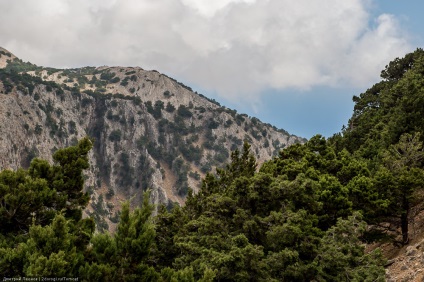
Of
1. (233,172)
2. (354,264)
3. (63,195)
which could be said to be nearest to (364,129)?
(233,172)

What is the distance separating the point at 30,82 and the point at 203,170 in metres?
81.9

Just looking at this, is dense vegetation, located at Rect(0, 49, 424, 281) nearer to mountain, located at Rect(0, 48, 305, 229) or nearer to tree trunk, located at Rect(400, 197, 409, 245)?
tree trunk, located at Rect(400, 197, 409, 245)

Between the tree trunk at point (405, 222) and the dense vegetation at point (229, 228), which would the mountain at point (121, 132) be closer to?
the dense vegetation at point (229, 228)

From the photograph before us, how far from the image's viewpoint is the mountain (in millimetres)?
Answer: 125000

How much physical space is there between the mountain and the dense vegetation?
99.5m

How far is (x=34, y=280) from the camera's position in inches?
432

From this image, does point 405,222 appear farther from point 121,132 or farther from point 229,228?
point 121,132

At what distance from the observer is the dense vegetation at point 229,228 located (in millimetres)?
13086

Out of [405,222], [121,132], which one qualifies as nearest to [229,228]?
[405,222]

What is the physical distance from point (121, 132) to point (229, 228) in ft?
483

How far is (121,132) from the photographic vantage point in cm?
15938

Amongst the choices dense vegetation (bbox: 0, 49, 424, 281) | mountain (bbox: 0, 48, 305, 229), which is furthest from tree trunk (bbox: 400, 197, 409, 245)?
mountain (bbox: 0, 48, 305, 229)

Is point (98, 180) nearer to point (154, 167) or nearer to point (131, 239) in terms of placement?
point (154, 167)

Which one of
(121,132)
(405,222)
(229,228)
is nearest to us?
(229,228)
